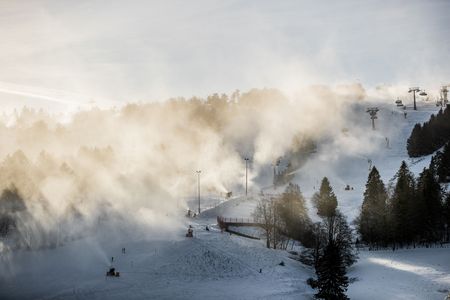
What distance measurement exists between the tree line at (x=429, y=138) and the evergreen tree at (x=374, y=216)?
45369 mm

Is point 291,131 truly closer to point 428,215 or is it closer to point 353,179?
point 353,179

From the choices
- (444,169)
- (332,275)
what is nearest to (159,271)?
(332,275)

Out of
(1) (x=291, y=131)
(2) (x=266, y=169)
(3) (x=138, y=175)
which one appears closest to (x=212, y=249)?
(3) (x=138, y=175)

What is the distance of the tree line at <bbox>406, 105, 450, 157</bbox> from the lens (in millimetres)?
114500

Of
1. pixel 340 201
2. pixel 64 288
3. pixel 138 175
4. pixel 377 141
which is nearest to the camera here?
pixel 64 288

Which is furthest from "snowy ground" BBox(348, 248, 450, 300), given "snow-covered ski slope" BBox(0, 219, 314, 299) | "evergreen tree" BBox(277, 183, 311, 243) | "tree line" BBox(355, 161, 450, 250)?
"evergreen tree" BBox(277, 183, 311, 243)

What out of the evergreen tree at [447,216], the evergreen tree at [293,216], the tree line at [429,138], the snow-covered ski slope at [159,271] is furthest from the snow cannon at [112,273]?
the tree line at [429,138]

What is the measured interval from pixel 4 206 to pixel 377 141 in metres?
106

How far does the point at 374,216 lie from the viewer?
69312 mm

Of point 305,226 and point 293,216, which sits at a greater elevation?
point 293,216

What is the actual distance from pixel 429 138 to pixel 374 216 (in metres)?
56.4

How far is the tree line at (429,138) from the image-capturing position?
376 ft

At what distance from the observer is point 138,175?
10894cm

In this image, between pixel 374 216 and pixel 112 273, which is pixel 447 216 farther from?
pixel 112 273
